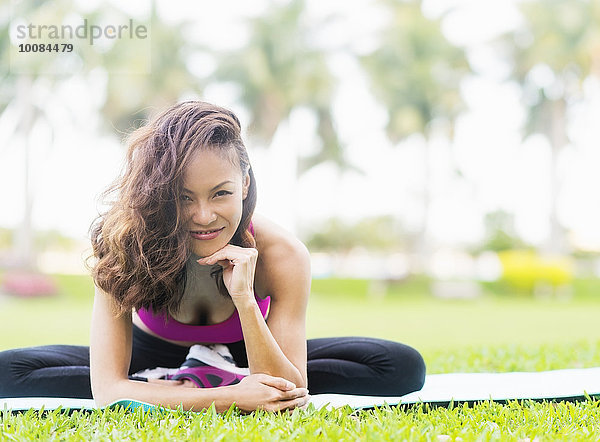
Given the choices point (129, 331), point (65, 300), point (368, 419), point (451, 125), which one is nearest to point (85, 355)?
point (129, 331)

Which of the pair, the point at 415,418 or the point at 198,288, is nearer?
the point at 415,418

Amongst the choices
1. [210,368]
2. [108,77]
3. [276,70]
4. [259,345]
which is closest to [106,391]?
[210,368]

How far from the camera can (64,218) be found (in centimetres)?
3562

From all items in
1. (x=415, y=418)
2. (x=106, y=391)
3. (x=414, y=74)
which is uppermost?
(x=414, y=74)

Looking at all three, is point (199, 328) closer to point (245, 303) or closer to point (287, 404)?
point (245, 303)

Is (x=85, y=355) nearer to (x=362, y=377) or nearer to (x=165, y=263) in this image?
(x=165, y=263)

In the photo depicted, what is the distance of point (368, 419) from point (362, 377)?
1.59ft

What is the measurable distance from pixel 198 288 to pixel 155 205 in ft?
1.46

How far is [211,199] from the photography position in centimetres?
234

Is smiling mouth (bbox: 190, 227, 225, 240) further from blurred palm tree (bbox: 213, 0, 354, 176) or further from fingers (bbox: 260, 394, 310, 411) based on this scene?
blurred palm tree (bbox: 213, 0, 354, 176)

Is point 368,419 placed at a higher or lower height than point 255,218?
lower

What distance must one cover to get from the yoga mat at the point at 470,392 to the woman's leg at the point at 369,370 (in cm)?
5

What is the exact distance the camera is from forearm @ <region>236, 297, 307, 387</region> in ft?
7.74

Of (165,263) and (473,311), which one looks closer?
(165,263)
